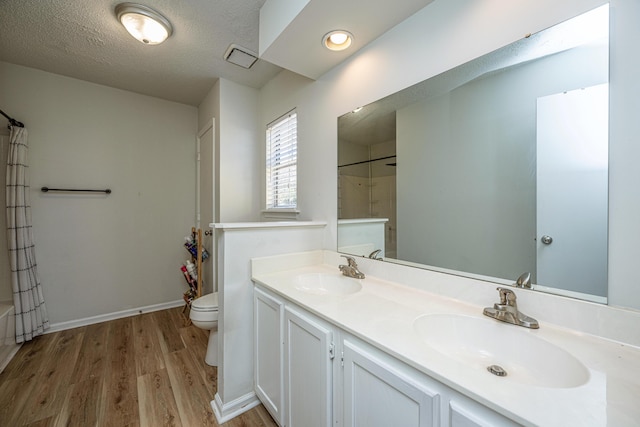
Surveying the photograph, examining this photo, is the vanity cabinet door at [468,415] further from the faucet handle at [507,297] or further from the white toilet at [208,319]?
the white toilet at [208,319]

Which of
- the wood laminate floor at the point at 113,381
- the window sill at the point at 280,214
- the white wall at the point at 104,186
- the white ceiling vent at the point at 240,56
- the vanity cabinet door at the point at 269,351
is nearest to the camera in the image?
the vanity cabinet door at the point at 269,351

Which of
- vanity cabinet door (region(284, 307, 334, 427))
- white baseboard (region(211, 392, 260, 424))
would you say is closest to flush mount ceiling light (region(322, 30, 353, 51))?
vanity cabinet door (region(284, 307, 334, 427))

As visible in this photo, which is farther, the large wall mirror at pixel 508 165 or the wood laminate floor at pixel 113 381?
the wood laminate floor at pixel 113 381

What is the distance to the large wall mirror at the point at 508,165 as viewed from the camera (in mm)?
811

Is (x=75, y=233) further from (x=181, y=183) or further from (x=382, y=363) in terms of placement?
(x=382, y=363)

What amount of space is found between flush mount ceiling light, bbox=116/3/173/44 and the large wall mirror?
1588 mm

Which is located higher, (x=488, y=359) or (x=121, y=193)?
(x=121, y=193)

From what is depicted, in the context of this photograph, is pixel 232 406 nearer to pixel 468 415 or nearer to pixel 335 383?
pixel 335 383

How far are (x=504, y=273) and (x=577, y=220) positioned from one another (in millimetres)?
304

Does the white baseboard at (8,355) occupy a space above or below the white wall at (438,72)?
below

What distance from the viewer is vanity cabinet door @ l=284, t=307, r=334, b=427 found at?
94 centimetres

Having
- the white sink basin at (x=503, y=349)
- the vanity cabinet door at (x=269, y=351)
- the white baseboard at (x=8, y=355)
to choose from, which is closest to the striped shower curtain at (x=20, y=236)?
the white baseboard at (x=8, y=355)

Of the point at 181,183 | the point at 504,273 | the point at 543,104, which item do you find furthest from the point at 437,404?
the point at 181,183

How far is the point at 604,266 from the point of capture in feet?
2.54
